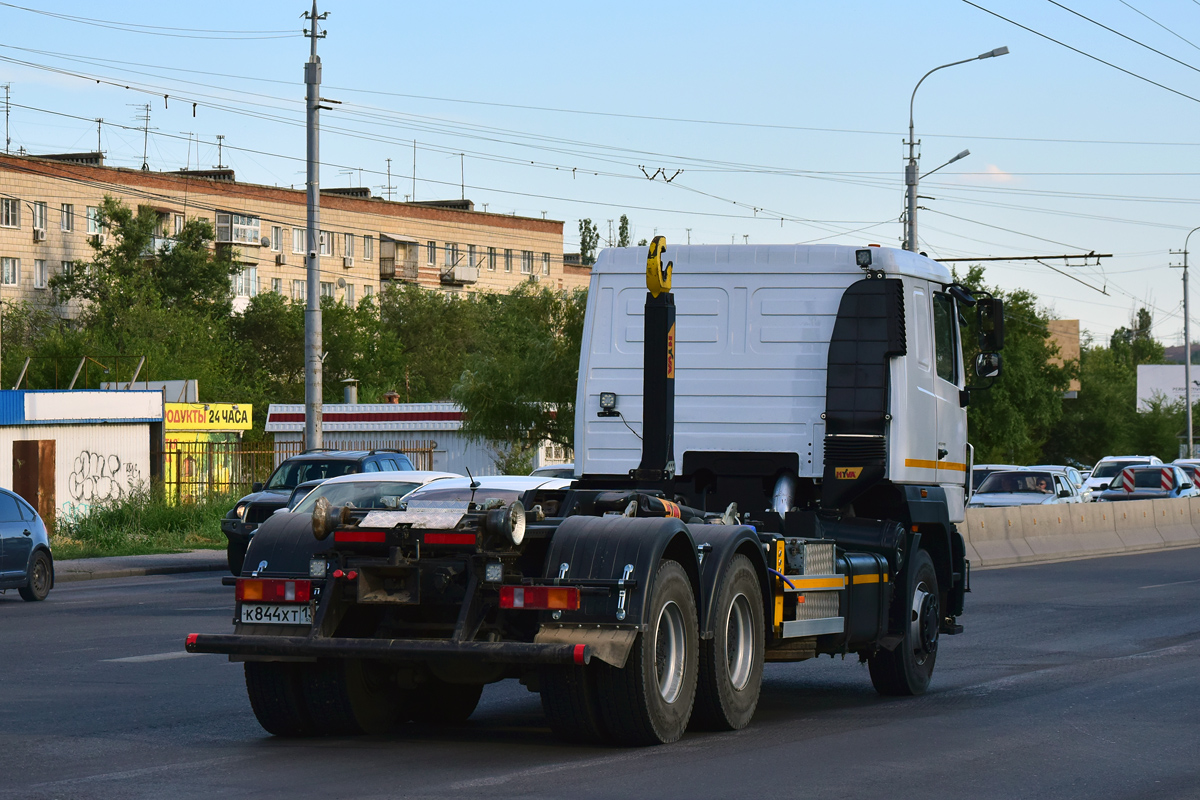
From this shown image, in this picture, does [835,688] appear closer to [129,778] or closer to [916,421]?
[916,421]

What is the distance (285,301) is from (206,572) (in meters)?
63.5

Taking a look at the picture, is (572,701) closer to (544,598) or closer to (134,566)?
(544,598)

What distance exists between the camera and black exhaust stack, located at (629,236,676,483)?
10648 millimetres

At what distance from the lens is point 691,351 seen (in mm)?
11727

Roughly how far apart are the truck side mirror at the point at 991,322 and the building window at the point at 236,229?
3013 inches

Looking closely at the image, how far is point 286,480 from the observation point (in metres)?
25.2

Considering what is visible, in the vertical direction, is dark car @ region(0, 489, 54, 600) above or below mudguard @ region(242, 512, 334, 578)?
below

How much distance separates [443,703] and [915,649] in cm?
350

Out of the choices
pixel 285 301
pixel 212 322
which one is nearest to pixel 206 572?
pixel 212 322

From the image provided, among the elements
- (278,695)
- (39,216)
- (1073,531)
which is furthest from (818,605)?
(39,216)

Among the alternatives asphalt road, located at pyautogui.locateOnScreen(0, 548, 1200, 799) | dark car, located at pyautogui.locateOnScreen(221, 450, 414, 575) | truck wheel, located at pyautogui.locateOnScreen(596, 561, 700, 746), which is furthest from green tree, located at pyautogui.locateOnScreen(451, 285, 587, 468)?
truck wheel, located at pyautogui.locateOnScreen(596, 561, 700, 746)

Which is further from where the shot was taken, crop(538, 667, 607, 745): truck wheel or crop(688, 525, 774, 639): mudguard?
crop(688, 525, 774, 639): mudguard

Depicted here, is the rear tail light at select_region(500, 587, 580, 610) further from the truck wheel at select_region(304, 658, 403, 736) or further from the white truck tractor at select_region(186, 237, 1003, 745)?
the truck wheel at select_region(304, 658, 403, 736)

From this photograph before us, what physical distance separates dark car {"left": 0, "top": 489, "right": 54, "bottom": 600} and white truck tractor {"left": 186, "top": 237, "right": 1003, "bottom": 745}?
36.9 ft
